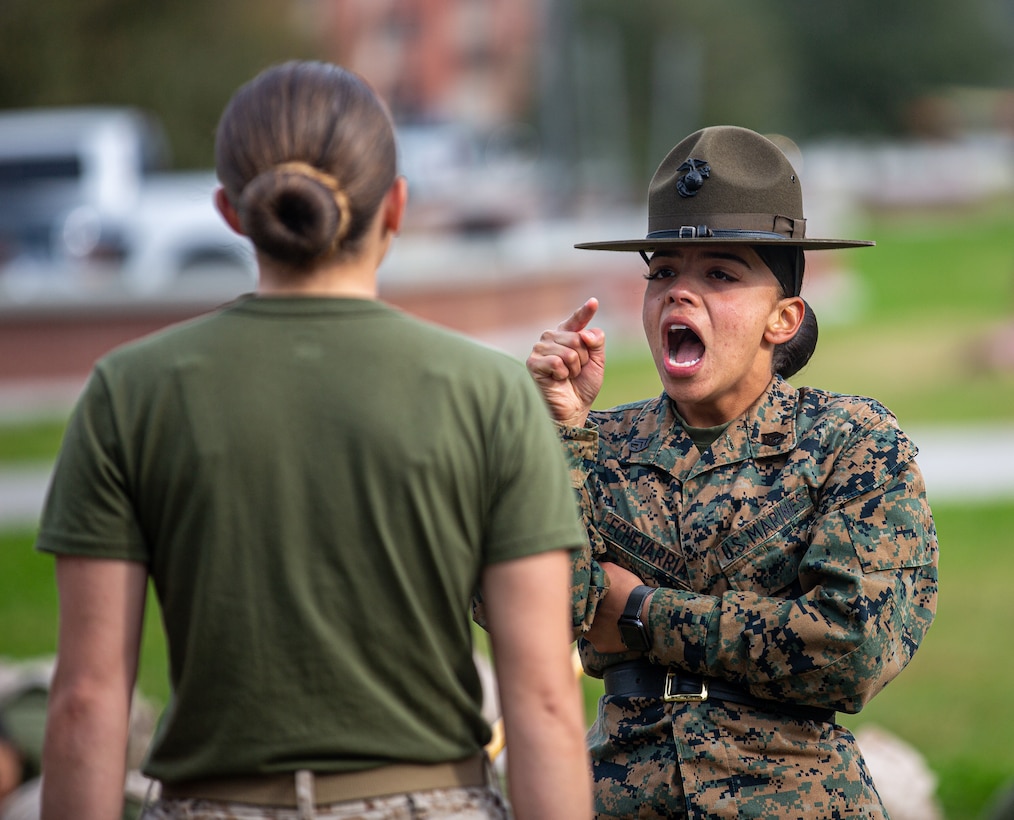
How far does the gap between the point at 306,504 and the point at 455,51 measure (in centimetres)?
7930

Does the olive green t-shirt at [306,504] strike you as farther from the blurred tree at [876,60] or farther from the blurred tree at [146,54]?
the blurred tree at [876,60]

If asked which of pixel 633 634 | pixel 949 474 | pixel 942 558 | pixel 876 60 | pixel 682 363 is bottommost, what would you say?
pixel 942 558

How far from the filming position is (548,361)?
2.72m

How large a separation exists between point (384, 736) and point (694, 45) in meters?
66.5

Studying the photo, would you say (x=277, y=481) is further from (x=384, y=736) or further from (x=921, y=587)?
(x=921, y=587)

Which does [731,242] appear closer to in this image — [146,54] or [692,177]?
[692,177]

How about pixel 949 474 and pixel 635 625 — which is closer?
pixel 635 625

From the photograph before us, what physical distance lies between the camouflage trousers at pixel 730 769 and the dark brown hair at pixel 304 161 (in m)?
1.19

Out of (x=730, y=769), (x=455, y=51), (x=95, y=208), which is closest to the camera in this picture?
(x=730, y=769)

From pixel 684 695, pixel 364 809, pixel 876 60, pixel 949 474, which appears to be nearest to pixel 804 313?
pixel 684 695

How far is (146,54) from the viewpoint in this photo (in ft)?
102

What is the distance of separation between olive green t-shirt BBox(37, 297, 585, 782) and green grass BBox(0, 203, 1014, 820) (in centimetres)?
405

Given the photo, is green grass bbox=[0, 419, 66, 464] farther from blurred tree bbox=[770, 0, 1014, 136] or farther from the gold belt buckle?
blurred tree bbox=[770, 0, 1014, 136]

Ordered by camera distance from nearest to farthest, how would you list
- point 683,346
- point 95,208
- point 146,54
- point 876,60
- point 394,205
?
1. point 394,205
2. point 683,346
3. point 95,208
4. point 146,54
5. point 876,60
